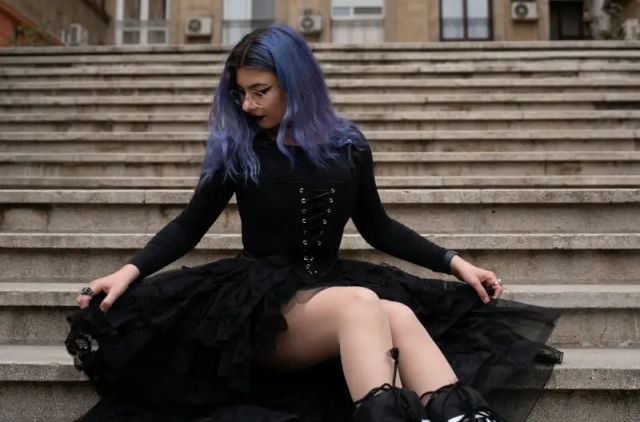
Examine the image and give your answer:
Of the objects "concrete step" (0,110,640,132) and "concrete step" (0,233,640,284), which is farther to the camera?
"concrete step" (0,110,640,132)

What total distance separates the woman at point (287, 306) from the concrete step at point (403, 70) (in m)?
5.12

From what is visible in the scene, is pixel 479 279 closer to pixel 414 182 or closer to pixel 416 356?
pixel 416 356

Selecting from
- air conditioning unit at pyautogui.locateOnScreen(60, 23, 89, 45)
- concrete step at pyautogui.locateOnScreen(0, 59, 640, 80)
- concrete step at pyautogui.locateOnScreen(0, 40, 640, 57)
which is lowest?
concrete step at pyautogui.locateOnScreen(0, 59, 640, 80)

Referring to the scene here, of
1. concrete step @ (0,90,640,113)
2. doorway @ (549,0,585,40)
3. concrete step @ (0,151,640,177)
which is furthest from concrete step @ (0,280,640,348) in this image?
doorway @ (549,0,585,40)

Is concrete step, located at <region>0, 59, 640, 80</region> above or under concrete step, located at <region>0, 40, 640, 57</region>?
under

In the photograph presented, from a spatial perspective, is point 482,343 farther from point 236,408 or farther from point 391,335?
point 236,408

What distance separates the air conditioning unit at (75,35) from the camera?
13.1 metres

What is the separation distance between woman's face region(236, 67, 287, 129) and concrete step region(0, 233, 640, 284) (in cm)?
107

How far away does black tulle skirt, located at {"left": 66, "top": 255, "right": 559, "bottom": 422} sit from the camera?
5.92 ft

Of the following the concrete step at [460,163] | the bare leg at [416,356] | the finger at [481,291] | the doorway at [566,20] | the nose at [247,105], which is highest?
the doorway at [566,20]

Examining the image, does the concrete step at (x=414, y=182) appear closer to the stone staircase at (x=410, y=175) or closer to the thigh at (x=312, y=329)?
the stone staircase at (x=410, y=175)

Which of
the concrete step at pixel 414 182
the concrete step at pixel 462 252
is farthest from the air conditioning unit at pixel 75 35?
the concrete step at pixel 462 252

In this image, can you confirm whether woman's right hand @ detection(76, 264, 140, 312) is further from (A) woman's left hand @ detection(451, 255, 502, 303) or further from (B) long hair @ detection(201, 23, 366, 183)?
(A) woman's left hand @ detection(451, 255, 502, 303)

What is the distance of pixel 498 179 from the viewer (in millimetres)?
4062
